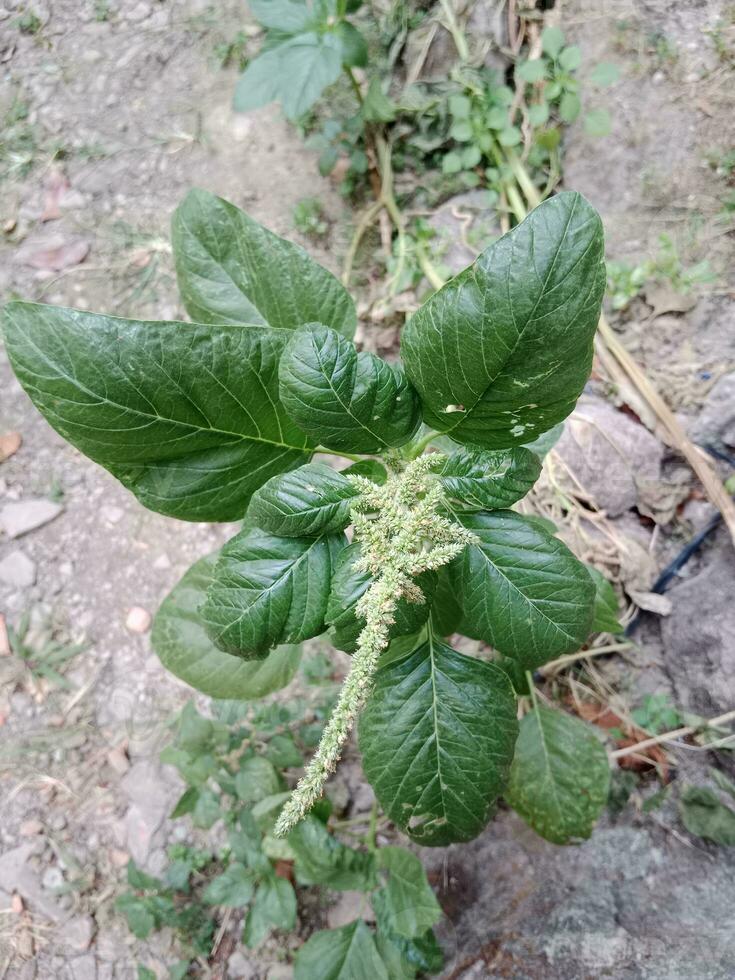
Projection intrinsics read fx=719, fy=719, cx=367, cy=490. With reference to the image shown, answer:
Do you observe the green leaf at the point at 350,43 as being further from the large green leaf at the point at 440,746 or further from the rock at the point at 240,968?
the rock at the point at 240,968

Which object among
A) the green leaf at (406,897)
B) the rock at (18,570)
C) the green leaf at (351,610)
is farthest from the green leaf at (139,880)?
the green leaf at (351,610)

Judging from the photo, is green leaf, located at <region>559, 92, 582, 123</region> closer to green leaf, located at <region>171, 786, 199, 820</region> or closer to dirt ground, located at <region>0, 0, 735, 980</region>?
dirt ground, located at <region>0, 0, 735, 980</region>

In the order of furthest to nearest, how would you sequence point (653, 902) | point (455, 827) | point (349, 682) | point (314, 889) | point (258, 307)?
point (314, 889) → point (653, 902) → point (258, 307) → point (455, 827) → point (349, 682)

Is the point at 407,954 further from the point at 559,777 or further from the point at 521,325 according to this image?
the point at 521,325

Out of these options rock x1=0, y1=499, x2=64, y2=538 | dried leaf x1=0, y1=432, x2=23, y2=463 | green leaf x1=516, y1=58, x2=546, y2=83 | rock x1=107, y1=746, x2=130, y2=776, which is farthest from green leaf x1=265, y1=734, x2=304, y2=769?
green leaf x1=516, y1=58, x2=546, y2=83

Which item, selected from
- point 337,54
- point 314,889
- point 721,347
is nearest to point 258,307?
point 337,54

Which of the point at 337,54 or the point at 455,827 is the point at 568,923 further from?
the point at 337,54

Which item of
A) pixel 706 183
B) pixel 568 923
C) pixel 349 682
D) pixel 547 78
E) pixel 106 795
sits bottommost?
pixel 106 795
